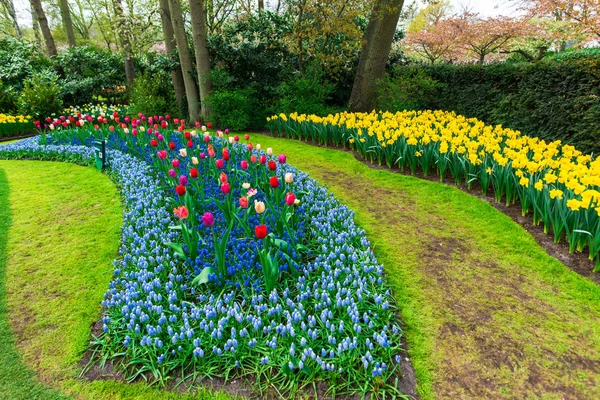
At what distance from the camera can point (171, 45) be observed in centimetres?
1097

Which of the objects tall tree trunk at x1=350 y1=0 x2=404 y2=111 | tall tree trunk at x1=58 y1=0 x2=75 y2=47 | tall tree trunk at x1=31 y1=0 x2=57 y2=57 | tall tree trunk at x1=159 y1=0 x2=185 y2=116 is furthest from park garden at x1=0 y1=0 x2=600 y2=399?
tall tree trunk at x1=58 y1=0 x2=75 y2=47

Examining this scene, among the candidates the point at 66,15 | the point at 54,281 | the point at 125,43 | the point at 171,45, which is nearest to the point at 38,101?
the point at 171,45

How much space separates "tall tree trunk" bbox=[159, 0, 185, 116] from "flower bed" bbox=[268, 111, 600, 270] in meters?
4.97

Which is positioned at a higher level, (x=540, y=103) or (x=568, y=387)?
(x=540, y=103)

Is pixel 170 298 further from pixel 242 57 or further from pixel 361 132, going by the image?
pixel 242 57

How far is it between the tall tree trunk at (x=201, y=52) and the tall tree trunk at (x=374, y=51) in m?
4.01

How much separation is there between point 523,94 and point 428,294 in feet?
19.5

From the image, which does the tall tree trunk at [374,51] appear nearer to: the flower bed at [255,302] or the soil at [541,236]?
the soil at [541,236]

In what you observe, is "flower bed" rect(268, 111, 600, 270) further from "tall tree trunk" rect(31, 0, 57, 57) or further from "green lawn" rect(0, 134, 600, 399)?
"tall tree trunk" rect(31, 0, 57, 57)

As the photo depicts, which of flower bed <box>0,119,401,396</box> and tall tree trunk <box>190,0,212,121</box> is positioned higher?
tall tree trunk <box>190,0,212,121</box>

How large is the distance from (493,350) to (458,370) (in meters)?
0.33

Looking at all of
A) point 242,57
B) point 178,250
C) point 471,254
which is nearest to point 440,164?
point 471,254

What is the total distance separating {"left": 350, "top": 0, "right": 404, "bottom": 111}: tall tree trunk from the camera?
905 cm

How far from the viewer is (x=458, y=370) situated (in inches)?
87.2
